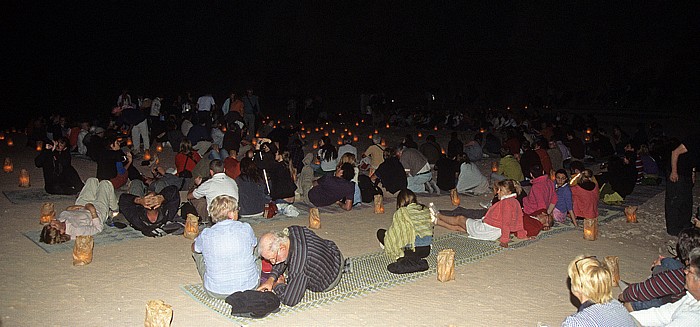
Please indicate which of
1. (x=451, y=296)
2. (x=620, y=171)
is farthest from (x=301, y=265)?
(x=620, y=171)

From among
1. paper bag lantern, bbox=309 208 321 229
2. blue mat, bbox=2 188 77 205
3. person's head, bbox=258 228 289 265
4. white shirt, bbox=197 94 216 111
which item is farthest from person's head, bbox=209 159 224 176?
white shirt, bbox=197 94 216 111

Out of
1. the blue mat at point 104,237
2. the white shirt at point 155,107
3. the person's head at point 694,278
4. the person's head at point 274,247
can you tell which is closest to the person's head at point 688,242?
the person's head at point 694,278

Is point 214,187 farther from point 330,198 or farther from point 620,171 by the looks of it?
point 620,171

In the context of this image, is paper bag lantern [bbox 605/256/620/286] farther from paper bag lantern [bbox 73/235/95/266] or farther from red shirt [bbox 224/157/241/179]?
red shirt [bbox 224/157/241/179]

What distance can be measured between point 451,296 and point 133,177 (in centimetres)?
724

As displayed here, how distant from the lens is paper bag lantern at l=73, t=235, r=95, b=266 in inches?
266

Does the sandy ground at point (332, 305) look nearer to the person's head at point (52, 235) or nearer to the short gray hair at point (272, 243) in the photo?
the person's head at point (52, 235)

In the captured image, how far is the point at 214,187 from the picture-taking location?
843 cm

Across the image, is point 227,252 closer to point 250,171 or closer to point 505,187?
point 250,171

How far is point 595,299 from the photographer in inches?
146

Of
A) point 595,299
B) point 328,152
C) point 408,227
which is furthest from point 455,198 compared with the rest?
point 595,299

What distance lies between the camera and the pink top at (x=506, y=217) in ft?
26.4

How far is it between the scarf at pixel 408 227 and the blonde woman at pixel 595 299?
10.8 feet

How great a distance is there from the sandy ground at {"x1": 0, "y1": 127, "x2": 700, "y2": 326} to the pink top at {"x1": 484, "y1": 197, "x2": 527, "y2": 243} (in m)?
0.32
